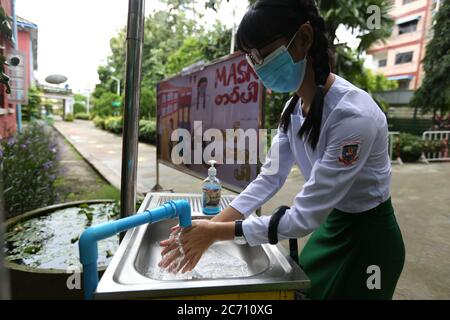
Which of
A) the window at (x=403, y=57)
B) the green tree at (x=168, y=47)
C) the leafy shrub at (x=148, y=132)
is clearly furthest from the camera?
the window at (x=403, y=57)

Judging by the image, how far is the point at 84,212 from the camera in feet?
9.68

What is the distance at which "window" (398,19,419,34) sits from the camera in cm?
2205

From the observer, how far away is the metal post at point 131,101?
1.57 metres

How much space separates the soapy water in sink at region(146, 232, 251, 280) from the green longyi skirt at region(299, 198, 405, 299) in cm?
34

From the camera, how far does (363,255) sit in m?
1.08

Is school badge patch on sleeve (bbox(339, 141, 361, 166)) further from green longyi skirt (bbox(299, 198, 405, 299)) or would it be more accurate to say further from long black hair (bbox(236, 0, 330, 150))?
green longyi skirt (bbox(299, 198, 405, 299))

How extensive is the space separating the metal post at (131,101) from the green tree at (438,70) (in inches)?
424

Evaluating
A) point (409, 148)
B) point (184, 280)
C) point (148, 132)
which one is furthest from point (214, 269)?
point (148, 132)

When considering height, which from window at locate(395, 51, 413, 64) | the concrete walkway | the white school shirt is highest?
window at locate(395, 51, 413, 64)

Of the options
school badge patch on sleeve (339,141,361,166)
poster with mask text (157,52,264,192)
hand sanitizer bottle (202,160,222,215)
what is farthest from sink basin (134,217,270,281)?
poster with mask text (157,52,264,192)

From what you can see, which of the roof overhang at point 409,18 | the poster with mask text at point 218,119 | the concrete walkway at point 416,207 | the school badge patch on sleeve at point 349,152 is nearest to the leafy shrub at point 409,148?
the concrete walkway at point 416,207

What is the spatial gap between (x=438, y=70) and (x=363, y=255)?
11238mm

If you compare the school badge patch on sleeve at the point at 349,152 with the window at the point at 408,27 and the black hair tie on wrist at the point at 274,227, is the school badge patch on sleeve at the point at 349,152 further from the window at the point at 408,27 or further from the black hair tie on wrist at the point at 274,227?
the window at the point at 408,27

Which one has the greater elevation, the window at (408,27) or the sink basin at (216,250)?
the window at (408,27)
